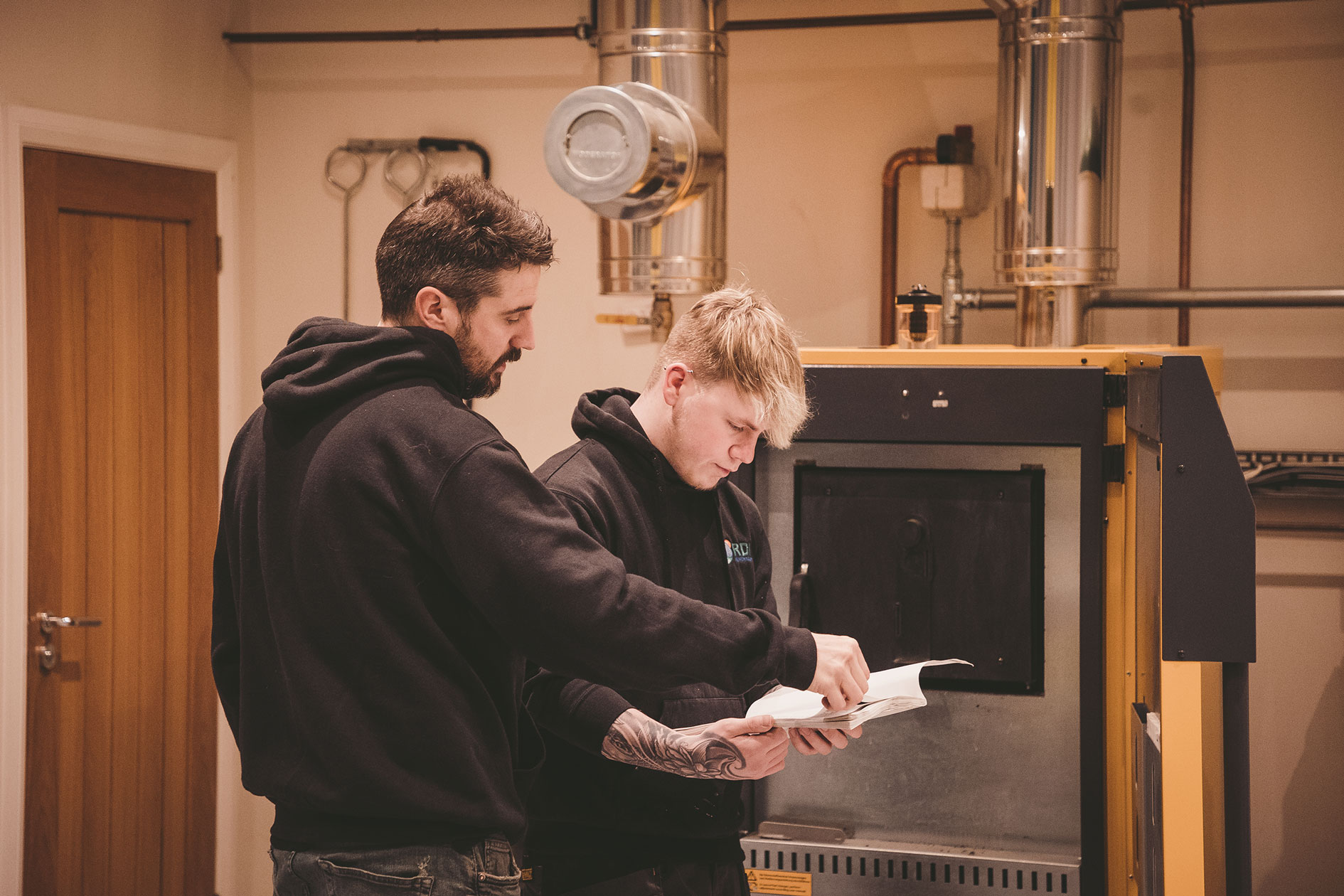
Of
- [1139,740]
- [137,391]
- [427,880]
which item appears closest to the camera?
[427,880]

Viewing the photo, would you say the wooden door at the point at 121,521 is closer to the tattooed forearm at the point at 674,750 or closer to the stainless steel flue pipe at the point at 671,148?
the stainless steel flue pipe at the point at 671,148

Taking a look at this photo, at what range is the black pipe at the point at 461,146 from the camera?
3139 mm

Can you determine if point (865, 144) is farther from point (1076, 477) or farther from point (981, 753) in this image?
point (981, 753)

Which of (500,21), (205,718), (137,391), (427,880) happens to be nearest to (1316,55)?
(500,21)

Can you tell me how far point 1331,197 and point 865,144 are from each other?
1.06 metres

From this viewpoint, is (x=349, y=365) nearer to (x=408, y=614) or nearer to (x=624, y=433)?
(x=408, y=614)

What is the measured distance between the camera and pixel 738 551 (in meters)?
1.63

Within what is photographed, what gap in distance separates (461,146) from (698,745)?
2.16 m

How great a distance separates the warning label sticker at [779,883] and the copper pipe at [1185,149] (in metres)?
1.51

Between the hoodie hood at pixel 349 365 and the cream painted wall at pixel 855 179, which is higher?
the cream painted wall at pixel 855 179

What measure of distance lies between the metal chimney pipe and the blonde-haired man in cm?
100

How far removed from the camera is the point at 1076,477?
1.97 metres

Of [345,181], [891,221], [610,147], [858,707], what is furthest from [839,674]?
Result: [345,181]

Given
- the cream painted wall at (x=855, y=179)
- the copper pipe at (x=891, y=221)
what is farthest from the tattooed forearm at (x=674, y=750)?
the copper pipe at (x=891, y=221)
